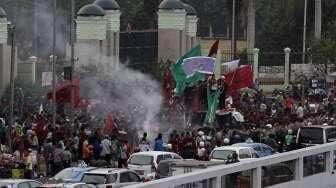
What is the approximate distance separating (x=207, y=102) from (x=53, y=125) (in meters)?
5.85

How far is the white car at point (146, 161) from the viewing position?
23814 mm

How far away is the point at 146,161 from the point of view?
24281 millimetres

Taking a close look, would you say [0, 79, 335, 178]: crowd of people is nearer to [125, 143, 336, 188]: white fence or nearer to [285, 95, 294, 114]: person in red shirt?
[285, 95, 294, 114]: person in red shirt

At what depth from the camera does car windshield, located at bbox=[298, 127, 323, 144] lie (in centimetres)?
2922

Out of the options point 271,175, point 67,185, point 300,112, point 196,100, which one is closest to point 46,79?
point 196,100

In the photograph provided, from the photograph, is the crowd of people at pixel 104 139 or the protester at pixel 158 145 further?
the protester at pixel 158 145

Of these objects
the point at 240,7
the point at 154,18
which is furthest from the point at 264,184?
the point at 154,18

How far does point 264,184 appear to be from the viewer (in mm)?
15641

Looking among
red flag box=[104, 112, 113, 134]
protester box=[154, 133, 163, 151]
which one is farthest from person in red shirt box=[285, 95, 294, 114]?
protester box=[154, 133, 163, 151]

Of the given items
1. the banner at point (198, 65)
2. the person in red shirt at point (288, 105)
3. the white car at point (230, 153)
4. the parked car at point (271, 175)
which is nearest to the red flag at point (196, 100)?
the banner at point (198, 65)

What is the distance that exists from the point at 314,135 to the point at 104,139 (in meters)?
6.34

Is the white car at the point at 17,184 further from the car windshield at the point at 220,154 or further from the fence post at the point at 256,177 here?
the car windshield at the point at 220,154

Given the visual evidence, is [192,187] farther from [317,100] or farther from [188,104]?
[317,100]

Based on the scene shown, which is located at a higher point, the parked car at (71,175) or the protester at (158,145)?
the protester at (158,145)
